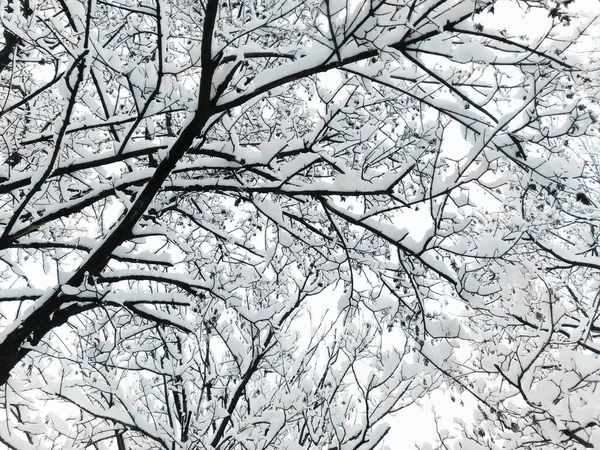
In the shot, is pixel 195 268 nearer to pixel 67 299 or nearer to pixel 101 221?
pixel 101 221

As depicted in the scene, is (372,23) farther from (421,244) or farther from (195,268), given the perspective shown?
(195,268)

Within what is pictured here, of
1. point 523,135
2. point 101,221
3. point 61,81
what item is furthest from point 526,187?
point 101,221

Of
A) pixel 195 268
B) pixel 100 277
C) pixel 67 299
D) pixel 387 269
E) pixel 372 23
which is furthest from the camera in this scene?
pixel 195 268

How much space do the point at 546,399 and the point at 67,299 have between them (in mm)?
3021

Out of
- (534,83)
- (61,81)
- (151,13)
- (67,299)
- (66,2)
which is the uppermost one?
(534,83)

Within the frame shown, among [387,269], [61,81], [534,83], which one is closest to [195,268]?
[387,269]

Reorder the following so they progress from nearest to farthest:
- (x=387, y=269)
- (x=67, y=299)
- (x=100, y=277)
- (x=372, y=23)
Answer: (x=372, y=23) → (x=67, y=299) → (x=100, y=277) → (x=387, y=269)

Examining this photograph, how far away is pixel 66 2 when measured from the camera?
8.52ft

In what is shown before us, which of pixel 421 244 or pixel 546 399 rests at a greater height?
pixel 421 244

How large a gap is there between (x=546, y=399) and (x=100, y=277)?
9.87 ft

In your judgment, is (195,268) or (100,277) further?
(195,268)

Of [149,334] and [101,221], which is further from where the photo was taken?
[149,334]

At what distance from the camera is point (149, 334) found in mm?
5035

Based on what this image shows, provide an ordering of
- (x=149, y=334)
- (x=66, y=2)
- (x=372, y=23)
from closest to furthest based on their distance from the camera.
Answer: (x=372, y=23), (x=66, y=2), (x=149, y=334)
